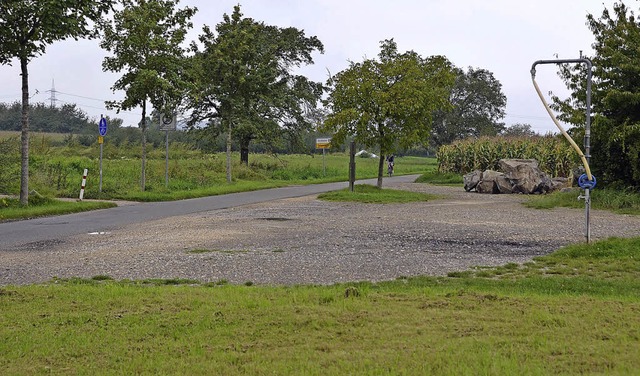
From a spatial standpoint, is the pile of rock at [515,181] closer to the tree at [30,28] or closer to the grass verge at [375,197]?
the grass verge at [375,197]

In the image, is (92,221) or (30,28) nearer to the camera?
Result: (92,221)

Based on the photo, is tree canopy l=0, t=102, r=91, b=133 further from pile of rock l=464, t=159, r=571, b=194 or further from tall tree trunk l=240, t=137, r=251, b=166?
pile of rock l=464, t=159, r=571, b=194

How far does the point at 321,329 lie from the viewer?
5164 millimetres

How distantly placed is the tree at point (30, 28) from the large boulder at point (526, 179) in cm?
2049

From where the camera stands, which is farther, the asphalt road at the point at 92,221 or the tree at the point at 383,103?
the tree at the point at 383,103

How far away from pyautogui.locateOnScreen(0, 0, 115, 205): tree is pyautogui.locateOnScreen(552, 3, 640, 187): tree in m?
16.2

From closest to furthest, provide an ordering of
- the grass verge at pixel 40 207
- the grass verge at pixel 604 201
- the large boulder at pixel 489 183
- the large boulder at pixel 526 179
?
1. the grass verge at pixel 40 207
2. the grass verge at pixel 604 201
3. the large boulder at pixel 526 179
4. the large boulder at pixel 489 183

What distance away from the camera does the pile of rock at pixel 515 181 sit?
101 ft

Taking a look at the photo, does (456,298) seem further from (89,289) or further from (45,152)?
(45,152)

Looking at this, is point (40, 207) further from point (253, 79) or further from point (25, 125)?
point (253, 79)

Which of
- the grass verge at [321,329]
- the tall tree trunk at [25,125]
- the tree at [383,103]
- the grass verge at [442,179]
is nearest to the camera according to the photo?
the grass verge at [321,329]

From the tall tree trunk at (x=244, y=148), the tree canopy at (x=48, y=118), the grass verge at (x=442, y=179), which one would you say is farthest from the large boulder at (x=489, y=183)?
the tree canopy at (x=48, y=118)

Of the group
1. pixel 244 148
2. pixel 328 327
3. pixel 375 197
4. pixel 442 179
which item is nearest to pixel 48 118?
pixel 244 148

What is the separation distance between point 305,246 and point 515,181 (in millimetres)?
21947
